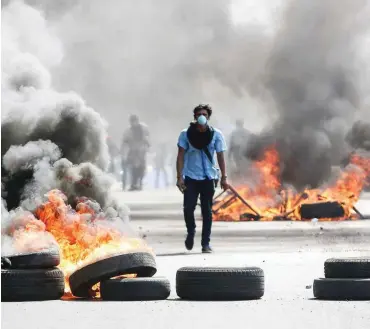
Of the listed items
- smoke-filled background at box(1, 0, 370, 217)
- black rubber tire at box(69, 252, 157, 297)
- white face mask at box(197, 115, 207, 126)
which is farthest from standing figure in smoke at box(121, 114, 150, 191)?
black rubber tire at box(69, 252, 157, 297)

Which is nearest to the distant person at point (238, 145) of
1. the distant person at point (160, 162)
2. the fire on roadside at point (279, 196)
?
the fire on roadside at point (279, 196)

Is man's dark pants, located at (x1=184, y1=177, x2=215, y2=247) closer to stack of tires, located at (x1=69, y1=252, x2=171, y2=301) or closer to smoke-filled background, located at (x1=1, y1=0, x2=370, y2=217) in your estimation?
smoke-filled background, located at (x1=1, y1=0, x2=370, y2=217)

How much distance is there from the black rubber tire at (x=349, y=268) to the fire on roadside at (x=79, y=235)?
164cm

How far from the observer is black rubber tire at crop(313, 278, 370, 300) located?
36.7 feet

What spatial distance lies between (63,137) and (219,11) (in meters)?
25.7

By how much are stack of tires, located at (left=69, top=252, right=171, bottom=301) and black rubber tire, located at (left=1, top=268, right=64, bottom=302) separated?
0.16 meters

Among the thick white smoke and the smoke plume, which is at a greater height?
the smoke plume

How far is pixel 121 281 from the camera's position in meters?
11.3

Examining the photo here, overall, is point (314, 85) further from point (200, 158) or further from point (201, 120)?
point (201, 120)

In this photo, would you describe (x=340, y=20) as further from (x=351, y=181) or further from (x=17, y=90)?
(x=17, y=90)

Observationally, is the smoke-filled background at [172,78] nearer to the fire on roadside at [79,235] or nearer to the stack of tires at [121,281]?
the fire on roadside at [79,235]

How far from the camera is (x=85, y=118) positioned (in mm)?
22047

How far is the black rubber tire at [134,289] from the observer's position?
1125cm
